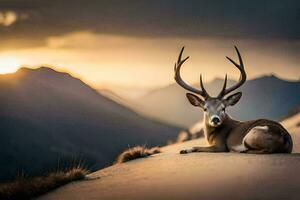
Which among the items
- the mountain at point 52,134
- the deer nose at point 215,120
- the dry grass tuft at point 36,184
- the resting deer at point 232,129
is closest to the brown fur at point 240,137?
the resting deer at point 232,129

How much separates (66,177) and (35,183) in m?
0.83

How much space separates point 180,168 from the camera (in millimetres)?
11570

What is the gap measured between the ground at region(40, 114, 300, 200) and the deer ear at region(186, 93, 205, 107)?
194 cm

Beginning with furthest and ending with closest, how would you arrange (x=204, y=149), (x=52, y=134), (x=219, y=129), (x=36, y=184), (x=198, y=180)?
(x=52, y=134)
(x=219, y=129)
(x=204, y=149)
(x=36, y=184)
(x=198, y=180)

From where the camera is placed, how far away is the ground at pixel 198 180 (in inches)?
358

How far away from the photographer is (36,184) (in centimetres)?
1095

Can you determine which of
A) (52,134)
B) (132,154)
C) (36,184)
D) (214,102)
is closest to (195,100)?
(214,102)

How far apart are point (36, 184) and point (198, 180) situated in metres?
2.72

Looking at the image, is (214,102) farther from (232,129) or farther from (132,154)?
(132,154)

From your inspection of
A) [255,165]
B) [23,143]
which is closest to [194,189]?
[255,165]

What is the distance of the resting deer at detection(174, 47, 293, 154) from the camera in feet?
42.9

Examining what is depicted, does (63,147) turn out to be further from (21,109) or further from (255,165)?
(255,165)

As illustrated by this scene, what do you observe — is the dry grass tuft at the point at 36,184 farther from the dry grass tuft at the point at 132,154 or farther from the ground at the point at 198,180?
the dry grass tuft at the point at 132,154

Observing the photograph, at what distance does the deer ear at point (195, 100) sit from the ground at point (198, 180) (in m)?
1.94
